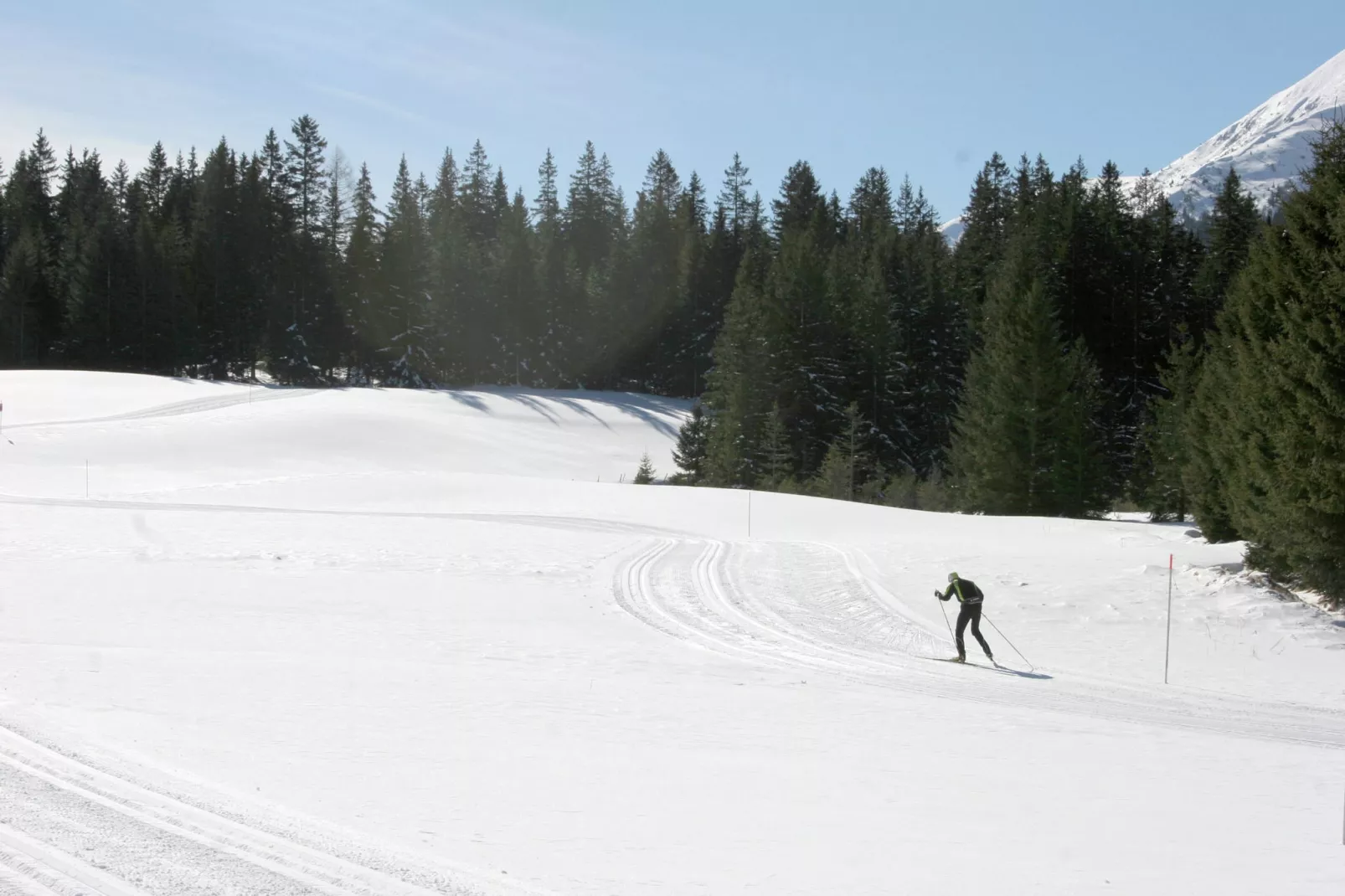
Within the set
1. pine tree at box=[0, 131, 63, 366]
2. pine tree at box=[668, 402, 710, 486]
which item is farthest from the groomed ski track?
pine tree at box=[0, 131, 63, 366]

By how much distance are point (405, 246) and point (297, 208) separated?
12481mm

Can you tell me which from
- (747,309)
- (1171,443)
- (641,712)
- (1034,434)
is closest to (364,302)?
(747,309)

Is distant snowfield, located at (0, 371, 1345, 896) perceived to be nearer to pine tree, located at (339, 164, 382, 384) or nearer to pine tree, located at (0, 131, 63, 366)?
pine tree, located at (339, 164, 382, 384)

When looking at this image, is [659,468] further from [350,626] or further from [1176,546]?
[350,626]

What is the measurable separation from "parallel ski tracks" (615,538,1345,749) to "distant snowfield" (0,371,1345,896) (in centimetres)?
10

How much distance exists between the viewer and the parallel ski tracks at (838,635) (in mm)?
12281

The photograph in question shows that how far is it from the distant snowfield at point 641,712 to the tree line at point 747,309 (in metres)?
8.25

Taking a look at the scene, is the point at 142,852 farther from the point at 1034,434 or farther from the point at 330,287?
the point at 330,287

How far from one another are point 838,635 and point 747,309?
43.2 m

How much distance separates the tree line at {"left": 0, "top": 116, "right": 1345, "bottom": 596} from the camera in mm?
39156

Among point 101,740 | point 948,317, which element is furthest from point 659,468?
point 101,740

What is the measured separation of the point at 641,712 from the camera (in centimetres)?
1116

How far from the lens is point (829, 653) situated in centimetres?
1538

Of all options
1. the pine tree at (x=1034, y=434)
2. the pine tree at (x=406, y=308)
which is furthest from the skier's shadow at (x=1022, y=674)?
the pine tree at (x=406, y=308)
